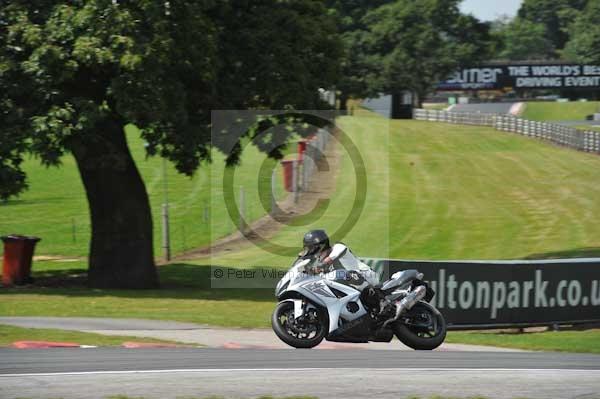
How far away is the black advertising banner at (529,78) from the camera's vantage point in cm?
10200

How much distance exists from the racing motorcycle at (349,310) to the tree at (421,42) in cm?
5249

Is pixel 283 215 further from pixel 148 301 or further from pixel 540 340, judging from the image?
pixel 540 340

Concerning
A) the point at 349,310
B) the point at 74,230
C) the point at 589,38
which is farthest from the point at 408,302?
the point at 589,38

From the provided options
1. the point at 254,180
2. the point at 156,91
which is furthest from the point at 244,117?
the point at 254,180

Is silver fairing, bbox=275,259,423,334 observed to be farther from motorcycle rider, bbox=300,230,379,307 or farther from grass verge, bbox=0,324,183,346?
grass verge, bbox=0,324,183,346

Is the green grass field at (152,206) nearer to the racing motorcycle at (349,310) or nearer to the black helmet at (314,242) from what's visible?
the racing motorcycle at (349,310)

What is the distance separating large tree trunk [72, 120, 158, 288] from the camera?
23984 millimetres

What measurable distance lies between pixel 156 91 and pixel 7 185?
4033 mm

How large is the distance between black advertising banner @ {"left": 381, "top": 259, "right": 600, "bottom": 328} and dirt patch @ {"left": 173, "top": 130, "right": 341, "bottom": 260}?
1509 cm

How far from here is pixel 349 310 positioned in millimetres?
13906

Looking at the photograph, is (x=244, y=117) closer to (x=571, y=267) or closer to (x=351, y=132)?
(x=571, y=267)

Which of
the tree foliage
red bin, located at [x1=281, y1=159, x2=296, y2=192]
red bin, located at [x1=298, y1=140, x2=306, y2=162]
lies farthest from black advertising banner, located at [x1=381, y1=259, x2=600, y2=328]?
the tree foliage

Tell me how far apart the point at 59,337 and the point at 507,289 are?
326 inches

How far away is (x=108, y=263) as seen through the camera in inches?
963
